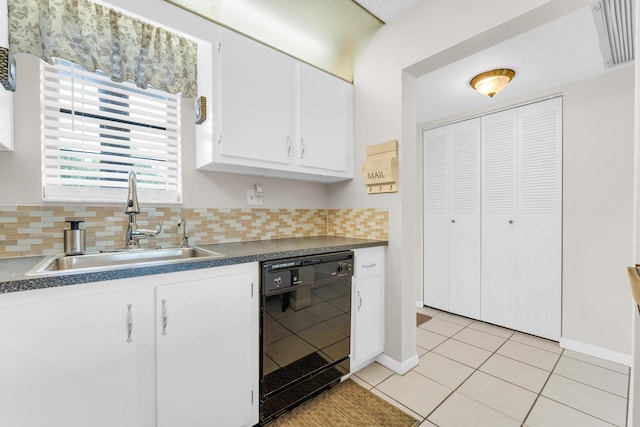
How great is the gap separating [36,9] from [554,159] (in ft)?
12.0

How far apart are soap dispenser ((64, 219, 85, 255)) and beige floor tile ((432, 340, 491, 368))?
255 centimetres

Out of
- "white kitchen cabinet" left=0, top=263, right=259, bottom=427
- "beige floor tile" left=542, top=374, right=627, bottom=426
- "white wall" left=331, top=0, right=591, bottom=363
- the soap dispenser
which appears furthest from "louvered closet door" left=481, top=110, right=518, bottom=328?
the soap dispenser

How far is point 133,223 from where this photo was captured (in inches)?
60.1

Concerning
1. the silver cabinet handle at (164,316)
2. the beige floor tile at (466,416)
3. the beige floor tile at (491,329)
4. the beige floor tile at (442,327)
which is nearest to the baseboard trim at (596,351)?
the beige floor tile at (491,329)

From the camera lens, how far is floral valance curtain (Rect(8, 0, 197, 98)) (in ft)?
4.17

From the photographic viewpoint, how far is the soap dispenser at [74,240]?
134cm

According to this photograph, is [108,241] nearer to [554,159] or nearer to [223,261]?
[223,261]

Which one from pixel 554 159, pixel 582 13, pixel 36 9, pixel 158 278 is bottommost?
pixel 158 278

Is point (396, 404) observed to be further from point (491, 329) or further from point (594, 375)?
point (491, 329)

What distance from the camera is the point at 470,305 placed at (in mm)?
2938

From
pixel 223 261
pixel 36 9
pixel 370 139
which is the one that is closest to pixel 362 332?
pixel 223 261

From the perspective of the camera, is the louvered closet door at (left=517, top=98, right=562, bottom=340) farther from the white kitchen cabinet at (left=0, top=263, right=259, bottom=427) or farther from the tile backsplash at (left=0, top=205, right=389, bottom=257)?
the white kitchen cabinet at (left=0, top=263, right=259, bottom=427)

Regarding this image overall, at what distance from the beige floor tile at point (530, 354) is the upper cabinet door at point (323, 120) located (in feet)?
6.70

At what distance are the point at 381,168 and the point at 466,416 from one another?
1.62 meters
